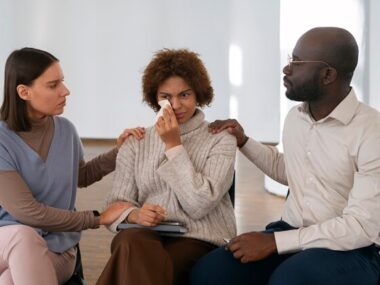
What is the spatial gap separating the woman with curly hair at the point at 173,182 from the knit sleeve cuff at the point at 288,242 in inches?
13.0

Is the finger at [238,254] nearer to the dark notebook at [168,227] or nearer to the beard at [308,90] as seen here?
the dark notebook at [168,227]

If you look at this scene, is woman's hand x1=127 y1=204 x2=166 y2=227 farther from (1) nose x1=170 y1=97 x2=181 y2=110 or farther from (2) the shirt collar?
(2) the shirt collar

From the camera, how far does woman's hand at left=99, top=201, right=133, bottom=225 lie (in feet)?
7.91

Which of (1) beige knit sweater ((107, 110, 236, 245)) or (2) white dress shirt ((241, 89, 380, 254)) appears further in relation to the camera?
(1) beige knit sweater ((107, 110, 236, 245))

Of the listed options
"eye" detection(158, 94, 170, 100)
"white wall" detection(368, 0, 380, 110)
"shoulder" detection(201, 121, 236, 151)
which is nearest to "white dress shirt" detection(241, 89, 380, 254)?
"shoulder" detection(201, 121, 236, 151)

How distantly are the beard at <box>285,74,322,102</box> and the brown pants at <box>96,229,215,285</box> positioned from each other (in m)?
0.72

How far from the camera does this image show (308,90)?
7.02ft

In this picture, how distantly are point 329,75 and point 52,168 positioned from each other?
3.57 feet

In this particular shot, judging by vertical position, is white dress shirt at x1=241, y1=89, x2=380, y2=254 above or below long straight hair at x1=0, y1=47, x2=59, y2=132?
below

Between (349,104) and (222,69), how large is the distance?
260 inches

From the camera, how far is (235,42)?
8.58 metres

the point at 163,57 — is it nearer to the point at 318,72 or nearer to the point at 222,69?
the point at 318,72

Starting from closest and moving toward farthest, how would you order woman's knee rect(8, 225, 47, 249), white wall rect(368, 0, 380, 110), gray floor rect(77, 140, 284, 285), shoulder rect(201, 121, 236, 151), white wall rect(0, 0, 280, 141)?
woman's knee rect(8, 225, 47, 249) < shoulder rect(201, 121, 236, 151) < gray floor rect(77, 140, 284, 285) < white wall rect(368, 0, 380, 110) < white wall rect(0, 0, 280, 141)

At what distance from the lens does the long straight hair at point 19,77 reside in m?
2.34
